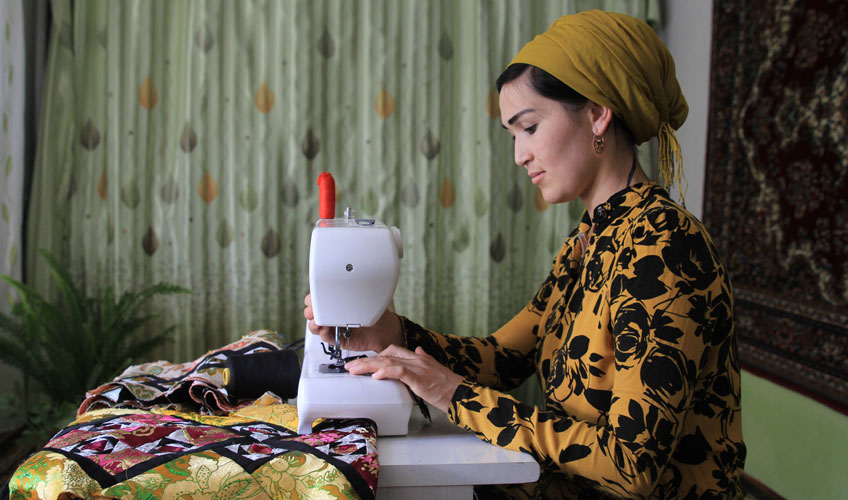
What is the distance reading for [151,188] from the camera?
8.81 feet

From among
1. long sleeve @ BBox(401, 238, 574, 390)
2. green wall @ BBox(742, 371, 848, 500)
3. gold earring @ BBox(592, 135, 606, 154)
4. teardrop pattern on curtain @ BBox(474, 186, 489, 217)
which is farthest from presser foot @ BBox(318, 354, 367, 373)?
teardrop pattern on curtain @ BBox(474, 186, 489, 217)

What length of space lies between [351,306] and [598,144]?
0.52m

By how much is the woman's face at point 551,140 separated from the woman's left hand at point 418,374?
38cm

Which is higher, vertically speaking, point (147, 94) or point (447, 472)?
point (147, 94)

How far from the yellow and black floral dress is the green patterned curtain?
1.67 meters

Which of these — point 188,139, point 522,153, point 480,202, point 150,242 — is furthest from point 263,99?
point 522,153

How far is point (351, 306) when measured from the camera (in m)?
1.09

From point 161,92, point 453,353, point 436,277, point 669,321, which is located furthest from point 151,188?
point 669,321

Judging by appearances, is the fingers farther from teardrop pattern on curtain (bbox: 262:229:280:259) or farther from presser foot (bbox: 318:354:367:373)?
teardrop pattern on curtain (bbox: 262:229:280:259)

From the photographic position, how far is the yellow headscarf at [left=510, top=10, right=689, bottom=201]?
1055mm

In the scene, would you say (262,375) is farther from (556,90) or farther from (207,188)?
(207,188)

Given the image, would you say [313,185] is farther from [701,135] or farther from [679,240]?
[679,240]

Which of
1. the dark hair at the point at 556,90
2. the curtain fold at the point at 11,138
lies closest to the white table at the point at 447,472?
the dark hair at the point at 556,90

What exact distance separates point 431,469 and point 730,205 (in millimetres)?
1936
